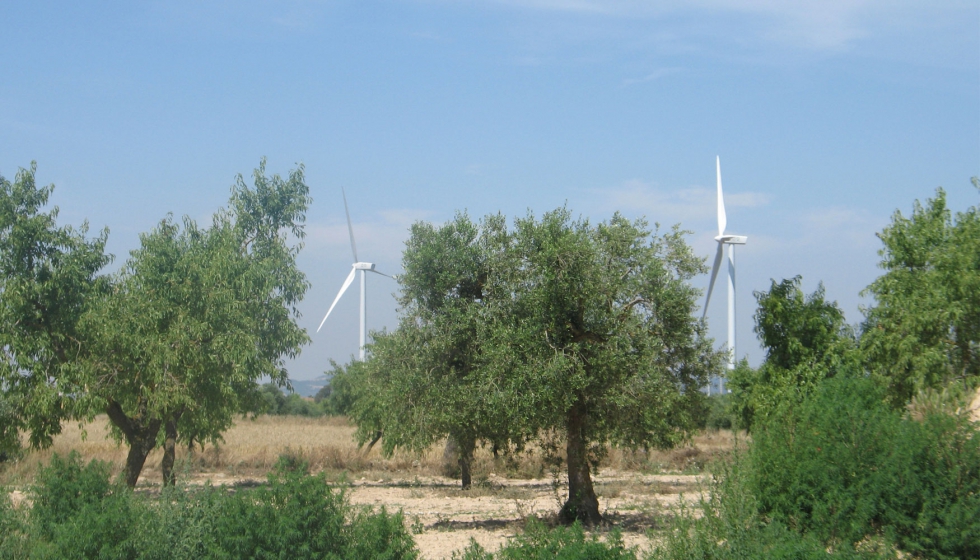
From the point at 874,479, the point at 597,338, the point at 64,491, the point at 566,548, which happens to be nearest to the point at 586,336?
the point at 597,338

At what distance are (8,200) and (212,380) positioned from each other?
692 centimetres

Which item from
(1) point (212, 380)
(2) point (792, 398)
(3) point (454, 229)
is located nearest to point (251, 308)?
(1) point (212, 380)

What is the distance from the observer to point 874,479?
11.1m

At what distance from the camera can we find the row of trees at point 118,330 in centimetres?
2030

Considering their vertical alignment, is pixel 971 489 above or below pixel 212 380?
below

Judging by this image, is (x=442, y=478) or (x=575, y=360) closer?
(x=575, y=360)

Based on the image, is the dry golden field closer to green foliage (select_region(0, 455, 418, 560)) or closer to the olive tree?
green foliage (select_region(0, 455, 418, 560))

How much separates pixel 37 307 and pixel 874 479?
19636 mm

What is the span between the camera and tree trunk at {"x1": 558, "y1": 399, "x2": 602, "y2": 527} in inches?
672

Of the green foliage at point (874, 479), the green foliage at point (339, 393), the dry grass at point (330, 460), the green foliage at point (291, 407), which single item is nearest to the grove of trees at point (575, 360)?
the green foliage at point (874, 479)

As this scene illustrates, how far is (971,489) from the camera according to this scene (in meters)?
11.1

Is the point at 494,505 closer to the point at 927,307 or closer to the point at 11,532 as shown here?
the point at 927,307

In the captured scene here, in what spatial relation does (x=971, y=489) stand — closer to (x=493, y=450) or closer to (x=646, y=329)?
(x=646, y=329)

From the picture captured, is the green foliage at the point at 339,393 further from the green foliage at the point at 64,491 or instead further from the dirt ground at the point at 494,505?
the green foliage at the point at 64,491
